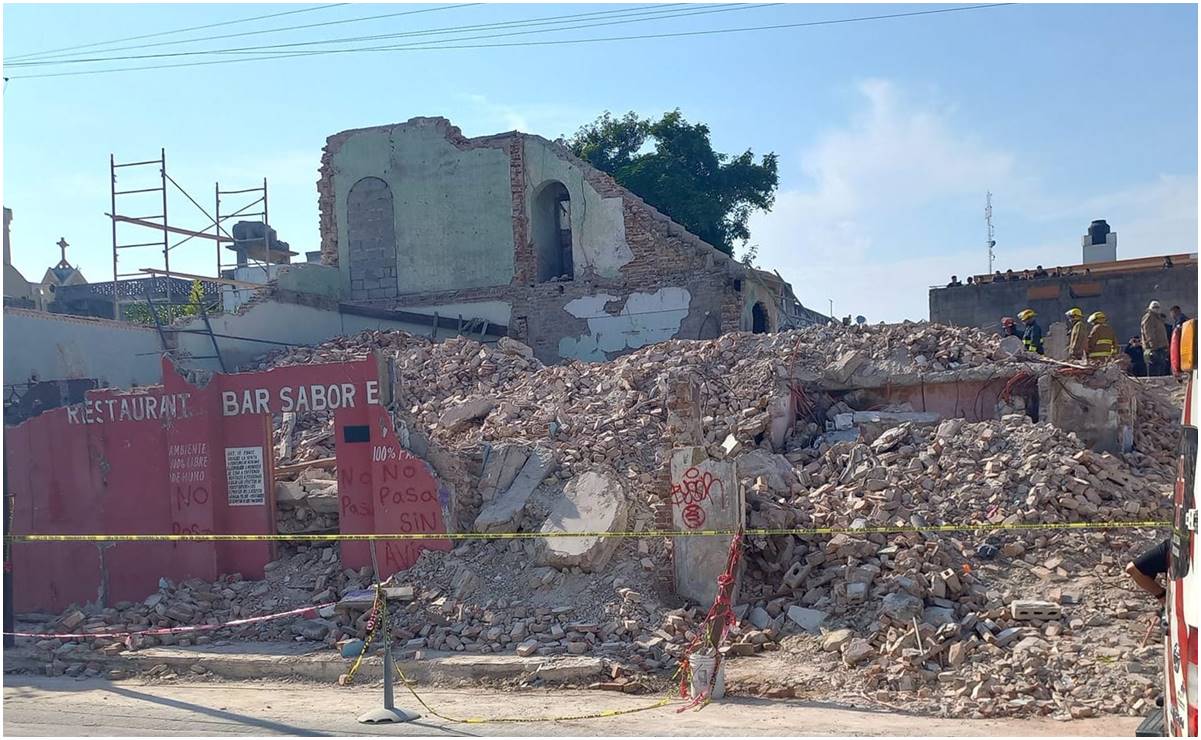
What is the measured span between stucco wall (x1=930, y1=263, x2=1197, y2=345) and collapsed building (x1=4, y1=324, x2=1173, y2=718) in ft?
35.6

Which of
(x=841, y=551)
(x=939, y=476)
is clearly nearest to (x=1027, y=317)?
(x=939, y=476)

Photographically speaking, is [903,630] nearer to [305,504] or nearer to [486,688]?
[486,688]

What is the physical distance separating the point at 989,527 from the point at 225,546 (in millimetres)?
8852

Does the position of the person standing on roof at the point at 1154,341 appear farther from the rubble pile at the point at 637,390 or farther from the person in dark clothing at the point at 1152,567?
the person in dark clothing at the point at 1152,567

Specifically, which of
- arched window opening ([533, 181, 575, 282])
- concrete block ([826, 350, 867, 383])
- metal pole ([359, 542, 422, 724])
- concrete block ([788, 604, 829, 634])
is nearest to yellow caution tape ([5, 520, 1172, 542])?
concrete block ([788, 604, 829, 634])

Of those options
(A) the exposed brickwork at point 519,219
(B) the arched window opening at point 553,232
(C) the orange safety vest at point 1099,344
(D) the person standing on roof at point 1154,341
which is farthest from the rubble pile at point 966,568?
(B) the arched window opening at point 553,232

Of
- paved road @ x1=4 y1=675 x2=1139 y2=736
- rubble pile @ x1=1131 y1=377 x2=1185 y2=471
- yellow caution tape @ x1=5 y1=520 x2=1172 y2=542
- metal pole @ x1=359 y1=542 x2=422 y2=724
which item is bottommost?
paved road @ x1=4 y1=675 x2=1139 y2=736

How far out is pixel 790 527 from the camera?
11.5 m

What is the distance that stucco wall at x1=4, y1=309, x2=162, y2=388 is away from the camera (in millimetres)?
20797

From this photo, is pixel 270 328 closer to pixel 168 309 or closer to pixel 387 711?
pixel 168 309

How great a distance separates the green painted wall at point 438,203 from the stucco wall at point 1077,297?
35.5 feet

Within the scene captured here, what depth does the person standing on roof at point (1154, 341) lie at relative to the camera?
1719 centimetres

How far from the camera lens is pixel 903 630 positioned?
965cm

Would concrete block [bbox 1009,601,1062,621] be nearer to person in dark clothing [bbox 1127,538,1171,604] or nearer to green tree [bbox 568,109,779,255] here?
person in dark clothing [bbox 1127,538,1171,604]
